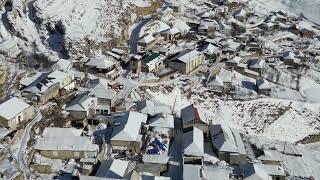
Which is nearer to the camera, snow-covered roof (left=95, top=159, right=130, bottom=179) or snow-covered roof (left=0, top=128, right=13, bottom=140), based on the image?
snow-covered roof (left=95, top=159, right=130, bottom=179)

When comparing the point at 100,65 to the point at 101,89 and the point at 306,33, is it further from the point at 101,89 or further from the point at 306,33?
the point at 306,33

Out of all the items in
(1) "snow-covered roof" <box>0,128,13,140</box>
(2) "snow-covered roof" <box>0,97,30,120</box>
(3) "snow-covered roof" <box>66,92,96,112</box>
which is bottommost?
(3) "snow-covered roof" <box>66,92,96,112</box>

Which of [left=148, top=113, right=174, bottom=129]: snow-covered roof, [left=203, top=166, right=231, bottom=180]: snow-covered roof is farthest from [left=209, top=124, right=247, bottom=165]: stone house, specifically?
[left=148, top=113, right=174, bottom=129]: snow-covered roof

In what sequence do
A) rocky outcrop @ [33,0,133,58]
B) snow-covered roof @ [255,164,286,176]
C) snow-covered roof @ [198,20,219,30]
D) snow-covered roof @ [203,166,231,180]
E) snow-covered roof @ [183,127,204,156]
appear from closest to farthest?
snow-covered roof @ [203,166,231,180] → snow-covered roof @ [255,164,286,176] → snow-covered roof @ [183,127,204,156] → rocky outcrop @ [33,0,133,58] → snow-covered roof @ [198,20,219,30]

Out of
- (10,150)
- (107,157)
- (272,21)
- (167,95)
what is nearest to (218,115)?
(167,95)

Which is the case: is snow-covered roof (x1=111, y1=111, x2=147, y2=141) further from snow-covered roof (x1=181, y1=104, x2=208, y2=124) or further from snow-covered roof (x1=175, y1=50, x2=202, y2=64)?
snow-covered roof (x1=175, y1=50, x2=202, y2=64)

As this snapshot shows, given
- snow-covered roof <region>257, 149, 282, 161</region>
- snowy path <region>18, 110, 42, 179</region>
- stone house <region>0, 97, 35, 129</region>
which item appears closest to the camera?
snowy path <region>18, 110, 42, 179</region>

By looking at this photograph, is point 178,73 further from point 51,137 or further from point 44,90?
point 51,137

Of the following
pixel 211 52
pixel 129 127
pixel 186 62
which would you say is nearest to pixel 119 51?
pixel 186 62
